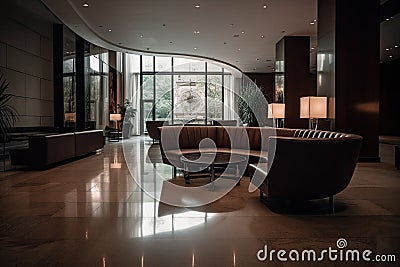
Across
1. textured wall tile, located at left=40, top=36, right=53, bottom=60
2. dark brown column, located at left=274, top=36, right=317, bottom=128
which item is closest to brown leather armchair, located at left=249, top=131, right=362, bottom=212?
dark brown column, located at left=274, top=36, right=317, bottom=128

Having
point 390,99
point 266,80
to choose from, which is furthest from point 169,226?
point 266,80

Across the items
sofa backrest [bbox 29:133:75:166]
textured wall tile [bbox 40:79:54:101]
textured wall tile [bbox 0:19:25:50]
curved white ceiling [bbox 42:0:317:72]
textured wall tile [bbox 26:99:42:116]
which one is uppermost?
curved white ceiling [bbox 42:0:317:72]

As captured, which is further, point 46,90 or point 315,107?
point 46,90

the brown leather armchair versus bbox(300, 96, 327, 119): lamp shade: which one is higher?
bbox(300, 96, 327, 119): lamp shade

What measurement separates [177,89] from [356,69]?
1573 centimetres

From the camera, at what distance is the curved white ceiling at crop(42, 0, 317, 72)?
9.59 metres

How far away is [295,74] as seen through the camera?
12773mm

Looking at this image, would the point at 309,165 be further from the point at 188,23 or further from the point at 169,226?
the point at 188,23

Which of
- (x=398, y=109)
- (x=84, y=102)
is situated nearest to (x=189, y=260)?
(x=84, y=102)

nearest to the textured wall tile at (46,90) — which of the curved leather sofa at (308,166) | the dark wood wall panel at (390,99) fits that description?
the curved leather sofa at (308,166)

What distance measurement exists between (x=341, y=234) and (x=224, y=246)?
1119mm

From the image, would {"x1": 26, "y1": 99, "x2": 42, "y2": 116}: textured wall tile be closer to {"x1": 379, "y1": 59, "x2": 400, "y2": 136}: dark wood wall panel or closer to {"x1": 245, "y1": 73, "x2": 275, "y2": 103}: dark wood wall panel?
{"x1": 245, "y1": 73, "x2": 275, "y2": 103}: dark wood wall panel

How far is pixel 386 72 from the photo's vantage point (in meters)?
19.8

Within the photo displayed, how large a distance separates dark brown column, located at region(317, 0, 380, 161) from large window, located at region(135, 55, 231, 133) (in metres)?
14.8
